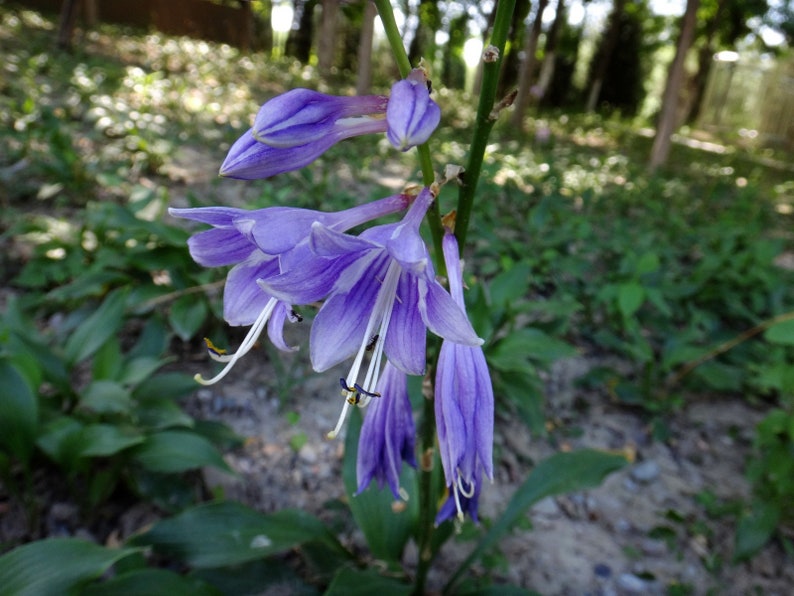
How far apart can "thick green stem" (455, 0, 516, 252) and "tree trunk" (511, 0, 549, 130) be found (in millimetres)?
9848

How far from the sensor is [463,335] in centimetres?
96

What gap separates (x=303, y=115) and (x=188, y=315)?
229 centimetres

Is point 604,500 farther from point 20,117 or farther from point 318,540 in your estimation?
point 20,117

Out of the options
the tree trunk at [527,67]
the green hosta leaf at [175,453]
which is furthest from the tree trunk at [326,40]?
the green hosta leaf at [175,453]

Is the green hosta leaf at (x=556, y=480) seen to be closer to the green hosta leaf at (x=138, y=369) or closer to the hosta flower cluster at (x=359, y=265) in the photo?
the hosta flower cluster at (x=359, y=265)

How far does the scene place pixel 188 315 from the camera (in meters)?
3.12

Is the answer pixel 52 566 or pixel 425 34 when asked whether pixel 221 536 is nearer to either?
pixel 52 566

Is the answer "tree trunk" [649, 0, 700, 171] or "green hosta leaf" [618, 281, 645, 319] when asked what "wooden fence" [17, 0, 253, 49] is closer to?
"tree trunk" [649, 0, 700, 171]

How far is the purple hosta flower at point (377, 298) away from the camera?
38.1 inches

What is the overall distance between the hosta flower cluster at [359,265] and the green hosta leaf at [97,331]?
162cm

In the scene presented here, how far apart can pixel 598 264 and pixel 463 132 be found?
5899 mm

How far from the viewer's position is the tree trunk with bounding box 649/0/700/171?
8000 mm

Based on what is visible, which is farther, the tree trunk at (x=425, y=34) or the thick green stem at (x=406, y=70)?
the tree trunk at (x=425, y=34)

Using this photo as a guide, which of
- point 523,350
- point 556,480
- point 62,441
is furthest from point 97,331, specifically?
point 556,480
